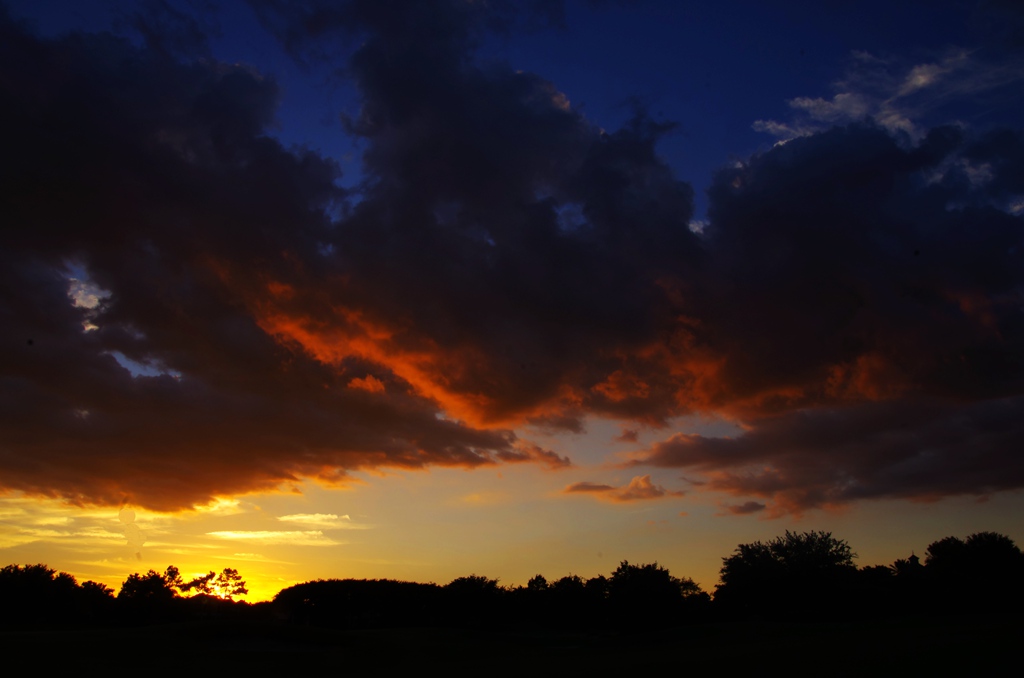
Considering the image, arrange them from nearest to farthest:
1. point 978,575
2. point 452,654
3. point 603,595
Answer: point 452,654 < point 978,575 < point 603,595

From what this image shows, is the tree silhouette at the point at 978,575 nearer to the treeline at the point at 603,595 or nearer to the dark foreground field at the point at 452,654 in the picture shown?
the treeline at the point at 603,595

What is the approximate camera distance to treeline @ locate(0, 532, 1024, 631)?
55.6 m

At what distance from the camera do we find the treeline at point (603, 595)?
55594mm

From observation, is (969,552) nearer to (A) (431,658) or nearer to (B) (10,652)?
(A) (431,658)

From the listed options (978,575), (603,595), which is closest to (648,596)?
(603,595)

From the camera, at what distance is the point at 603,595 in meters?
67.1

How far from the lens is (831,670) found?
1953cm

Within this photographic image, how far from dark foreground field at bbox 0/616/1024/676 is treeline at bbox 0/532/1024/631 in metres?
20.1

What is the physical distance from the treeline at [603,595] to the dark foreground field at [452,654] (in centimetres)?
2009

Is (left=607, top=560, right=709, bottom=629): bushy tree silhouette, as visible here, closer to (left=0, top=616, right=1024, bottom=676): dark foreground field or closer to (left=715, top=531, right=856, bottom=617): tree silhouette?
(left=715, top=531, right=856, bottom=617): tree silhouette


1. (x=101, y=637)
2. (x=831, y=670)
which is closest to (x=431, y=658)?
(x=101, y=637)

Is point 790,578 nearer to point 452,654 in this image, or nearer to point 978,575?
point 978,575

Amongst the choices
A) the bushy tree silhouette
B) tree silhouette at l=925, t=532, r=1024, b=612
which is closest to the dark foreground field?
tree silhouette at l=925, t=532, r=1024, b=612

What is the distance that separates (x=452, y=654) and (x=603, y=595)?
3708 cm
